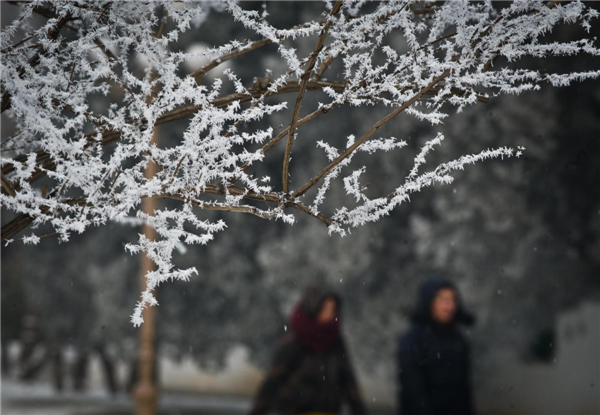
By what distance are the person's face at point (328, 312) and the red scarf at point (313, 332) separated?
0.12ft

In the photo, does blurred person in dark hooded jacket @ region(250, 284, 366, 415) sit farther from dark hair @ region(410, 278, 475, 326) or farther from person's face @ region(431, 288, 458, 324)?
person's face @ region(431, 288, 458, 324)

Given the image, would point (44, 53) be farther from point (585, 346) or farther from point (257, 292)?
point (585, 346)

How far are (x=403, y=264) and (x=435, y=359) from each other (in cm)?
437

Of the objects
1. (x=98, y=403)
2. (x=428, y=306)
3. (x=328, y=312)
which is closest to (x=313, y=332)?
(x=328, y=312)

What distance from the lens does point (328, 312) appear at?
5.30m

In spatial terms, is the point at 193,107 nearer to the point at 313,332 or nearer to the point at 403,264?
the point at 313,332

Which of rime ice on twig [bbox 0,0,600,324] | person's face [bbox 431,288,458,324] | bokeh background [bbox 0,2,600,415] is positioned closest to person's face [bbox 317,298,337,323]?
person's face [bbox 431,288,458,324]

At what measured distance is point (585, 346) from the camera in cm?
964

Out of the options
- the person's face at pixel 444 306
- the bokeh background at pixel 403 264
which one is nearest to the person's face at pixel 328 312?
the person's face at pixel 444 306

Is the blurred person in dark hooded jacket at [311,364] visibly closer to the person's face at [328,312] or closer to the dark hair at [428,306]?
the person's face at [328,312]

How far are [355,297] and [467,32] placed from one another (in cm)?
Answer: 719

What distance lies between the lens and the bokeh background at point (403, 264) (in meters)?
7.96

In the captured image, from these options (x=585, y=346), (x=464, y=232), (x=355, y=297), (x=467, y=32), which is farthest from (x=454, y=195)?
(x=467, y=32)

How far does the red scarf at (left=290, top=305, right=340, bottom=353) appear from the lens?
5.26 metres
